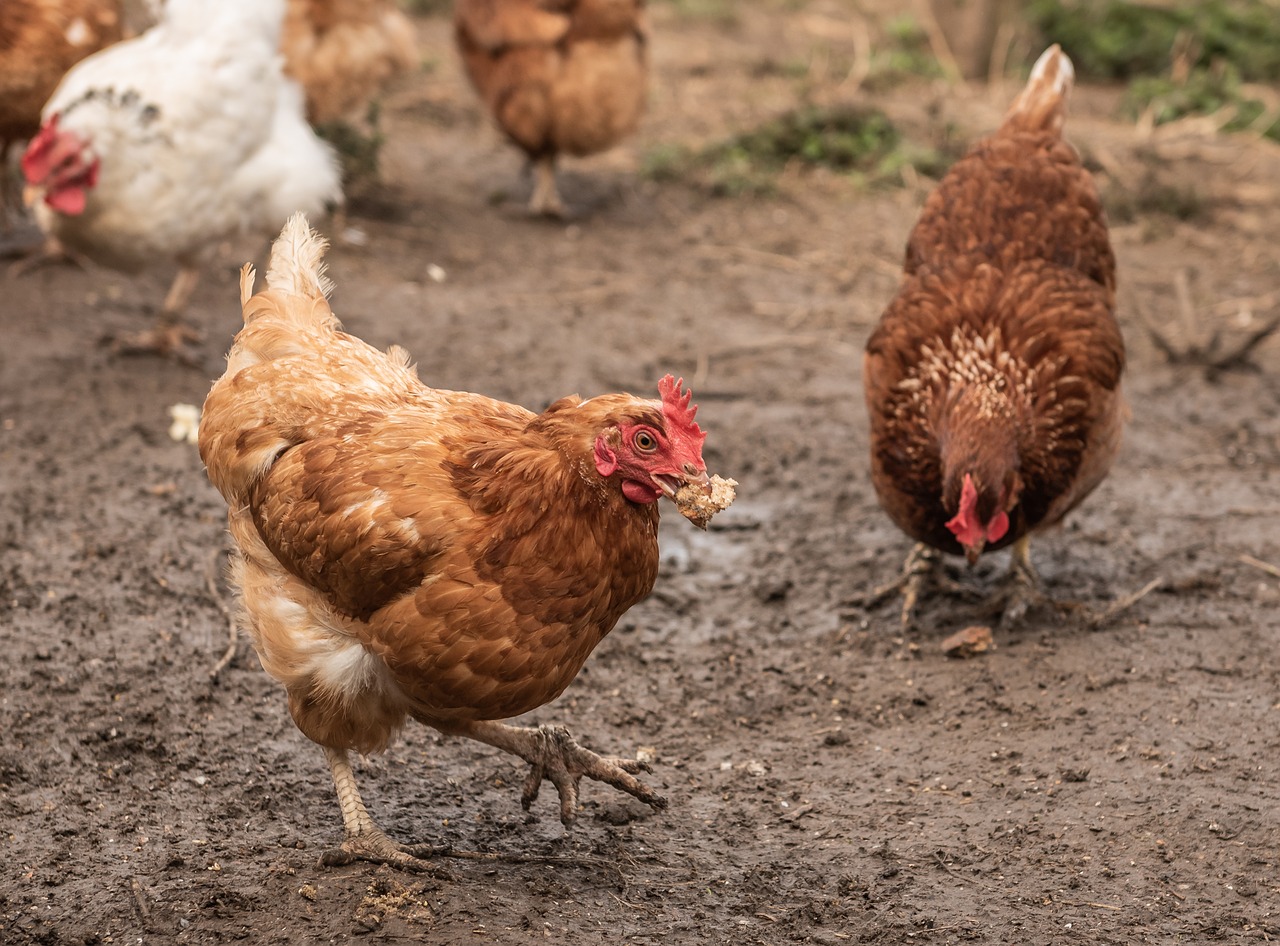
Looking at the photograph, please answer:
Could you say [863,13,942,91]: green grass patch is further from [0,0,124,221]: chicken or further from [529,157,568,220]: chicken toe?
[0,0,124,221]: chicken

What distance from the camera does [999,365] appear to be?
4.38m

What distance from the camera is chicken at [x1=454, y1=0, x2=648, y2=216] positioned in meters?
8.04

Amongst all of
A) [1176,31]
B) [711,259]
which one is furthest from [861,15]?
[711,259]

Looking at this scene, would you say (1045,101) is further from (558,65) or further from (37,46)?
(37,46)

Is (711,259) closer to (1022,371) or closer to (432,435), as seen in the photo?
(1022,371)

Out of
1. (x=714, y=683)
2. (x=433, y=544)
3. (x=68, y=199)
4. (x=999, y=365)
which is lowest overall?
(x=714, y=683)

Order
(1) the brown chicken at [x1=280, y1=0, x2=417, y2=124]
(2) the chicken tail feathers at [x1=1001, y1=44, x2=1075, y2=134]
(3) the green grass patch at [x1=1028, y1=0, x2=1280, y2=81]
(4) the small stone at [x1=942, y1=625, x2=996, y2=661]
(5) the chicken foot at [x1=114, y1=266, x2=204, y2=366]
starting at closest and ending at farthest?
1. (4) the small stone at [x1=942, y1=625, x2=996, y2=661]
2. (2) the chicken tail feathers at [x1=1001, y1=44, x2=1075, y2=134]
3. (5) the chicken foot at [x1=114, y1=266, x2=204, y2=366]
4. (1) the brown chicken at [x1=280, y1=0, x2=417, y2=124]
5. (3) the green grass patch at [x1=1028, y1=0, x2=1280, y2=81]

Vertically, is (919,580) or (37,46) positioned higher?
(37,46)

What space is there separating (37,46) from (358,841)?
5361 millimetres

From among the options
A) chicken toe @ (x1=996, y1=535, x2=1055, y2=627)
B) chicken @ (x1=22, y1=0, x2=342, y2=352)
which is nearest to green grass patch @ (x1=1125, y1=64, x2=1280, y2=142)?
chicken toe @ (x1=996, y1=535, x2=1055, y2=627)

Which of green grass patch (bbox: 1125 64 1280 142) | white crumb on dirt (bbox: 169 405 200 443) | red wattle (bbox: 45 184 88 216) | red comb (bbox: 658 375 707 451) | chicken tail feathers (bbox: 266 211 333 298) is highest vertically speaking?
red comb (bbox: 658 375 707 451)

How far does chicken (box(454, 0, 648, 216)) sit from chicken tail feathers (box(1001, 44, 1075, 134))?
3.42 meters

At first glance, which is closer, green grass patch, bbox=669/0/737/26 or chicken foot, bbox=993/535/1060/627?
chicken foot, bbox=993/535/1060/627

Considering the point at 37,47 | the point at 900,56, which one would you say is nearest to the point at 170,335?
the point at 37,47
